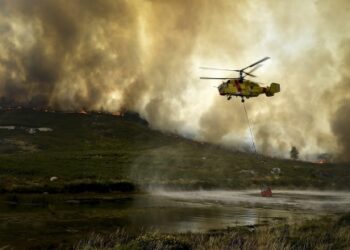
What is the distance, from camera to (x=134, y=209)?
6066 centimetres

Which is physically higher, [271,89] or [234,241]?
[271,89]

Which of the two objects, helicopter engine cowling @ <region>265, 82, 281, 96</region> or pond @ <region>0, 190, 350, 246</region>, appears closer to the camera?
pond @ <region>0, 190, 350, 246</region>

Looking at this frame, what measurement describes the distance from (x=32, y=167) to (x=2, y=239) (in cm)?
8005

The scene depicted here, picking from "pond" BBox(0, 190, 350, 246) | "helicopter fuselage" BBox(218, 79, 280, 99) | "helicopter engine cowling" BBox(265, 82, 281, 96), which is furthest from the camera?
"helicopter engine cowling" BBox(265, 82, 281, 96)

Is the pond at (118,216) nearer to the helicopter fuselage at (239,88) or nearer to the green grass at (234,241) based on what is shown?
the green grass at (234,241)

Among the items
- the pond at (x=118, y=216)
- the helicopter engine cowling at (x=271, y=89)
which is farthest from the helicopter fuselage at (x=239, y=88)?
the pond at (x=118, y=216)

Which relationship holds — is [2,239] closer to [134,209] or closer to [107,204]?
[134,209]

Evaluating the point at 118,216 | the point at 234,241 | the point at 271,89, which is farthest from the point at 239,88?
the point at 234,241

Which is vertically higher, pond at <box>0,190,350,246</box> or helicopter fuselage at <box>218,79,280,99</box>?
helicopter fuselage at <box>218,79,280,99</box>

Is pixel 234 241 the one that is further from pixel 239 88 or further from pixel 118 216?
pixel 239 88

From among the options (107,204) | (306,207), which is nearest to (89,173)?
(107,204)

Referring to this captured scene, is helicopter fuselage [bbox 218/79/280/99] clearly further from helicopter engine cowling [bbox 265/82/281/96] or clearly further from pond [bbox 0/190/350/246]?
pond [bbox 0/190/350/246]

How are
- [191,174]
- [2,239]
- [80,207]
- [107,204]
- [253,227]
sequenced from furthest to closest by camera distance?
[191,174], [107,204], [80,207], [253,227], [2,239]

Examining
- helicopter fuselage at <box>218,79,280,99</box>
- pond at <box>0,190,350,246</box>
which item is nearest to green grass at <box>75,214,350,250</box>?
pond at <box>0,190,350,246</box>
